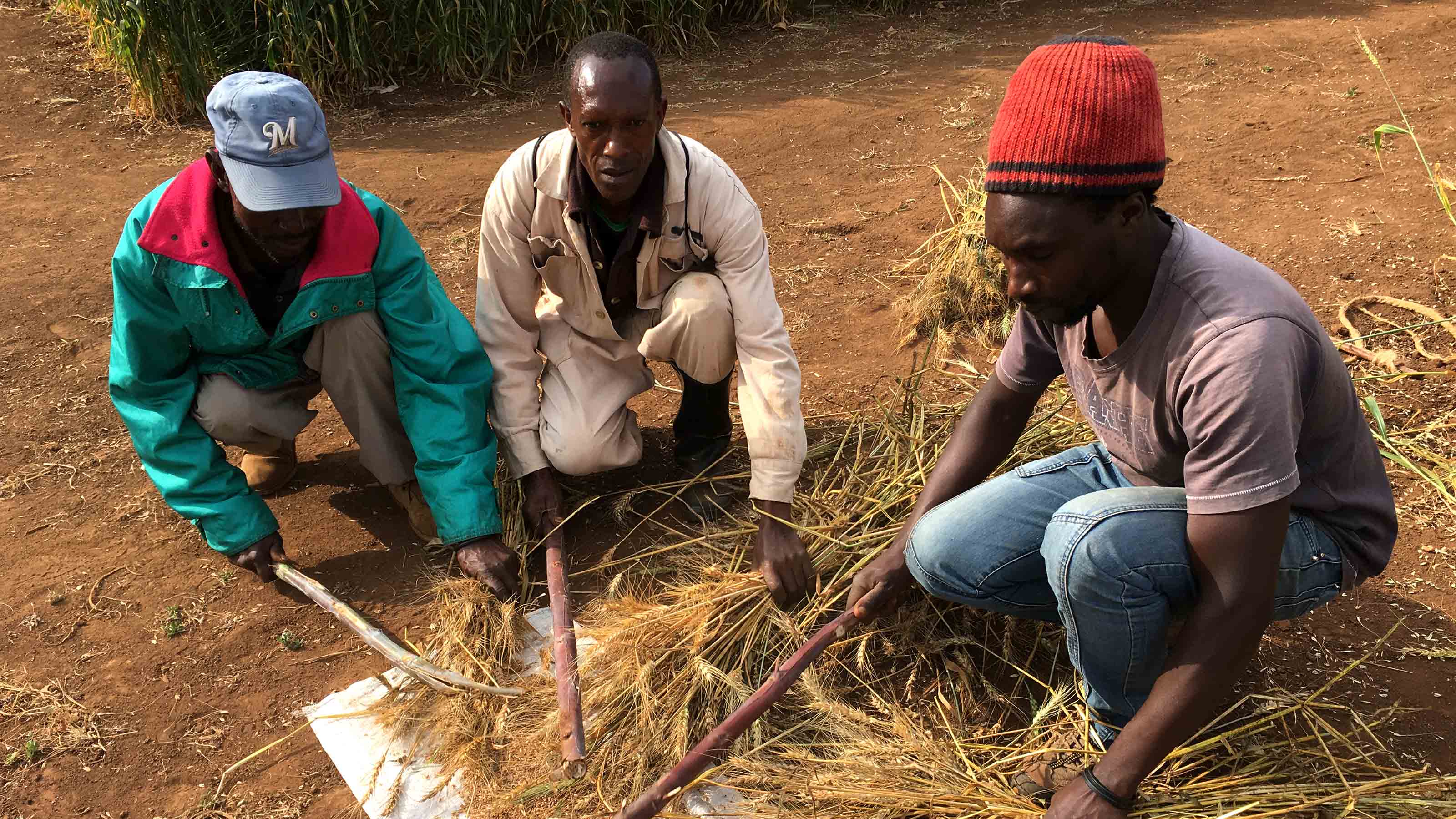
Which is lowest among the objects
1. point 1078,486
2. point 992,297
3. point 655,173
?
point 992,297

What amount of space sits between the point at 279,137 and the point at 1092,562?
1.66 meters

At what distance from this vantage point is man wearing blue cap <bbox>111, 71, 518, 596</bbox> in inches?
86.7

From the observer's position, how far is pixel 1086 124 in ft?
4.66

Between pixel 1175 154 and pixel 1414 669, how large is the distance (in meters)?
2.65

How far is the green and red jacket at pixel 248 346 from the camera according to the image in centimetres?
226

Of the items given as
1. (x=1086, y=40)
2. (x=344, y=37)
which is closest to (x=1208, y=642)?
(x=1086, y=40)

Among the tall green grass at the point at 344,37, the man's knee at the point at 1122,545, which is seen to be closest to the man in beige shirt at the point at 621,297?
the man's knee at the point at 1122,545

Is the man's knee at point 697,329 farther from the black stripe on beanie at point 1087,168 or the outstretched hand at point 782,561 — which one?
the black stripe on beanie at point 1087,168

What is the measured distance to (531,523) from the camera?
2576 mm

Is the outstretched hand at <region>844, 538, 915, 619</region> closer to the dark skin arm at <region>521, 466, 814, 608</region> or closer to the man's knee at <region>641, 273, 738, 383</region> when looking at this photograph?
the dark skin arm at <region>521, 466, 814, 608</region>

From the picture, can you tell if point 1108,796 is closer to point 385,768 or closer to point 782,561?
point 782,561

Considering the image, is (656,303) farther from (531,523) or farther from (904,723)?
(904,723)

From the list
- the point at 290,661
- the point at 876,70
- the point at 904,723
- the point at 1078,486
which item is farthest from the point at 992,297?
the point at 876,70

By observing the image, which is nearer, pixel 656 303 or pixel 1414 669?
pixel 1414 669
